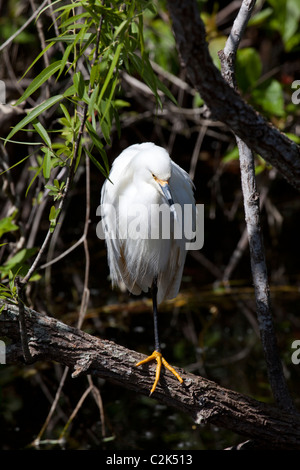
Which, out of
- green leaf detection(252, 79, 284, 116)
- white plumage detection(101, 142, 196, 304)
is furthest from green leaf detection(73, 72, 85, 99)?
green leaf detection(252, 79, 284, 116)

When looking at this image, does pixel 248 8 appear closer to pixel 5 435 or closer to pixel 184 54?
pixel 184 54

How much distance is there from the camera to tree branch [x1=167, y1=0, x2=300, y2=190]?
0.95 metres

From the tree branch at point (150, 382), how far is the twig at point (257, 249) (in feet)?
0.37

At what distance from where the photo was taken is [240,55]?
2.99 m

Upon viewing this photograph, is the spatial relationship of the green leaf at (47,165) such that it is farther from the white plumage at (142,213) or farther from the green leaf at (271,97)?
the green leaf at (271,97)

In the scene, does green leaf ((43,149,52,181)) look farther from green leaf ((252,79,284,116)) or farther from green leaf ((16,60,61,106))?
green leaf ((252,79,284,116))

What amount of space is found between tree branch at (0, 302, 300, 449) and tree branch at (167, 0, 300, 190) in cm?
74

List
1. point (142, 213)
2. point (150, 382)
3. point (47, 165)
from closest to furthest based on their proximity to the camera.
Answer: point (47, 165) < point (150, 382) < point (142, 213)

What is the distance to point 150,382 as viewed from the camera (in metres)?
1.69

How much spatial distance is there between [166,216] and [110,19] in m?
0.80

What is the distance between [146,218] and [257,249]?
0.38 m

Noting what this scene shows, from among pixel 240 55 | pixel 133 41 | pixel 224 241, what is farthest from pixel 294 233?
pixel 133 41

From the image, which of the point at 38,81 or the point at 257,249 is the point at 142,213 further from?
the point at 38,81

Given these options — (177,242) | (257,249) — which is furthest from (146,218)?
(257,249)
